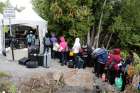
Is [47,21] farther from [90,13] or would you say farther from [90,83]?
[90,83]

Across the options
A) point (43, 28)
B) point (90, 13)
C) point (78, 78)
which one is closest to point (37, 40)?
point (43, 28)

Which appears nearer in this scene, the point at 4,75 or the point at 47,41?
the point at 4,75

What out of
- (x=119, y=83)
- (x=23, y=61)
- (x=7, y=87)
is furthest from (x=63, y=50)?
(x=7, y=87)

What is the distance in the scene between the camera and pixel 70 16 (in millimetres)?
28328

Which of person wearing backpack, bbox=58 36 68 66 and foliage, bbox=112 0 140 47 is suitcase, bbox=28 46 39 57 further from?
foliage, bbox=112 0 140 47

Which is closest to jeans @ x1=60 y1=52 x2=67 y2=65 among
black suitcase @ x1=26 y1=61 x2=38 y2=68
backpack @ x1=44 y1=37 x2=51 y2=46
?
backpack @ x1=44 y1=37 x2=51 y2=46

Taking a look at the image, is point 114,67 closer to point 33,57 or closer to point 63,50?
point 63,50

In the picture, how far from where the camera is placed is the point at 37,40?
28.3 m

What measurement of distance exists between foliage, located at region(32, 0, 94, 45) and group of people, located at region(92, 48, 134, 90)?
5879 millimetres

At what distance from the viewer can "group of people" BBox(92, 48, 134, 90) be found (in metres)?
20.8

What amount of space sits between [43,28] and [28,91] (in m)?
8.76

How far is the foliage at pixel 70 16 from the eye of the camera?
92.9ft

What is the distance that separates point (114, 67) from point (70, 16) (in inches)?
300

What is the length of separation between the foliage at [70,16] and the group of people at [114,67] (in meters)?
5.88
